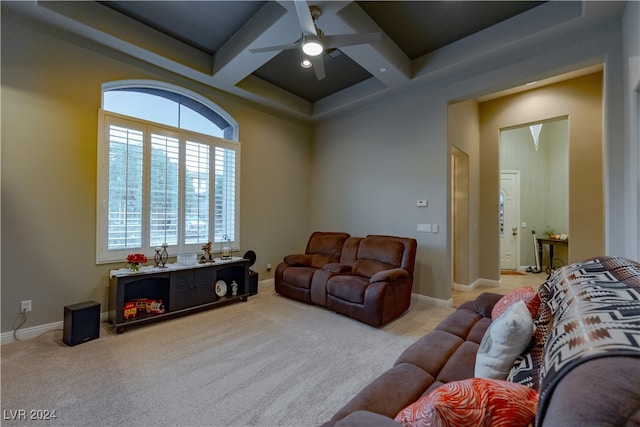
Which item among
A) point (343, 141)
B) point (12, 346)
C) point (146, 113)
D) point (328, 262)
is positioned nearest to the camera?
point (12, 346)

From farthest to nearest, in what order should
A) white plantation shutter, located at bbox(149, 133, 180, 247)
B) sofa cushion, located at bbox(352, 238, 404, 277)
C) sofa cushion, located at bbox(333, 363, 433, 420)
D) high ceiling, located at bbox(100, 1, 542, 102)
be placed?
sofa cushion, located at bbox(352, 238, 404, 277) < white plantation shutter, located at bbox(149, 133, 180, 247) < high ceiling, located at bbox(100, 1, 542, 102) < sofa cushion, located at bbox(333, 363, 433, 420)

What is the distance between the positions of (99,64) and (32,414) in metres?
3.47

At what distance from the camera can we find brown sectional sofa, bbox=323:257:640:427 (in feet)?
1.88

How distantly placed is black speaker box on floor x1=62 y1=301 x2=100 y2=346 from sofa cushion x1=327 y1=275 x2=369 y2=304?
2540 mm

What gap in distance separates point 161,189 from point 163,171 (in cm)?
25

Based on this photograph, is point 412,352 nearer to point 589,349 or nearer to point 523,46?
point 589,349

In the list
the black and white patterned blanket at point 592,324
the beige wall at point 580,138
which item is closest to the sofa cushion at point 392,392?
the black and white patterned blanket at point 592,324

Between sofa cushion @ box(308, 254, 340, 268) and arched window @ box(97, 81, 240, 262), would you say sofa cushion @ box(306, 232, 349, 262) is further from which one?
arched window @ box(97, 81, 240, 262)

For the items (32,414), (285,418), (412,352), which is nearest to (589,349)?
(412,352)

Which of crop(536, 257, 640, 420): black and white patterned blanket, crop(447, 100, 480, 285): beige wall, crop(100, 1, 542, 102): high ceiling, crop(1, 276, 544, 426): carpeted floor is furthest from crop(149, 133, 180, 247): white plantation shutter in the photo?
crop(447, 100, 480, 285): beige wall

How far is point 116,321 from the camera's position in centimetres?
291

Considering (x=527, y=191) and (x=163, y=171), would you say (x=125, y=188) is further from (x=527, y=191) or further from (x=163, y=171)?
(x=527, y=191)

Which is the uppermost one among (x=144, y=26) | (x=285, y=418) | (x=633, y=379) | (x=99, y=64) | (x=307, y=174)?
(x=144, y=26)

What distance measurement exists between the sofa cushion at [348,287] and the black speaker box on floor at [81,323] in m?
2.54
